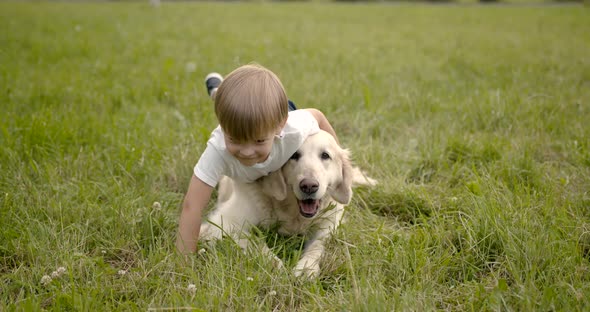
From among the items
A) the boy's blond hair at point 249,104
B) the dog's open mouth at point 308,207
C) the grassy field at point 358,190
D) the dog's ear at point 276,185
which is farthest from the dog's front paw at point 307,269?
the boy's blond hair at point 249,104

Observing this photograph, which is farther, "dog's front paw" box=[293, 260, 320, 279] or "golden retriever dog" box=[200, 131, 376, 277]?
"golden retriever dog" box=[200, 131, 376, 277]

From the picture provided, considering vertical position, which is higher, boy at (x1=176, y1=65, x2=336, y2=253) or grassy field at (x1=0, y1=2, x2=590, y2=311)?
boy at (x1=176, y1=65, x2=336, y2=253)

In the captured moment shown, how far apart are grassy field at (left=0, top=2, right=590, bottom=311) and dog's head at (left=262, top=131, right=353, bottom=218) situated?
22cm

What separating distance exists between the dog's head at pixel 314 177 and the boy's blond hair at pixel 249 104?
28cm

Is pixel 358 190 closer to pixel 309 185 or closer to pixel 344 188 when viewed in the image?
pixel 344 188

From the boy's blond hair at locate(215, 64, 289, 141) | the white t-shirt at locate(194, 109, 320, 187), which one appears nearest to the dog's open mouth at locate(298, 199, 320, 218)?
the white t-shirt at locate(194, 109, 320, 187)

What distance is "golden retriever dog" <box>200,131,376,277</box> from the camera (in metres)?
2.46

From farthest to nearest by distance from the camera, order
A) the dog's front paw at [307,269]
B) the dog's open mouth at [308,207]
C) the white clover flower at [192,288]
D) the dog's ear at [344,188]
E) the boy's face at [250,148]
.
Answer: the dog's ear at [344,188], the dog's open mouth at [308,207], the boy's face at [250,148], the dog's front paw at [307,269], the white clover flower at [192,288]

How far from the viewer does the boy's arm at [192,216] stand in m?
2.38

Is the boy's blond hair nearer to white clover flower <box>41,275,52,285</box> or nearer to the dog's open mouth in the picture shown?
→ the dog's open mouth

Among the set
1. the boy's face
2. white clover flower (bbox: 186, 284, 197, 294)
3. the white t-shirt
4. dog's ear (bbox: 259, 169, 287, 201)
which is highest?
the boy's face

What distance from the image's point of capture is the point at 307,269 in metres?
2.18

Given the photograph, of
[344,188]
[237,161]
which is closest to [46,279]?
[237,161]

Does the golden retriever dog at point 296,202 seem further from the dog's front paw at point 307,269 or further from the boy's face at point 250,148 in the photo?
the boy's face at point 250,148
